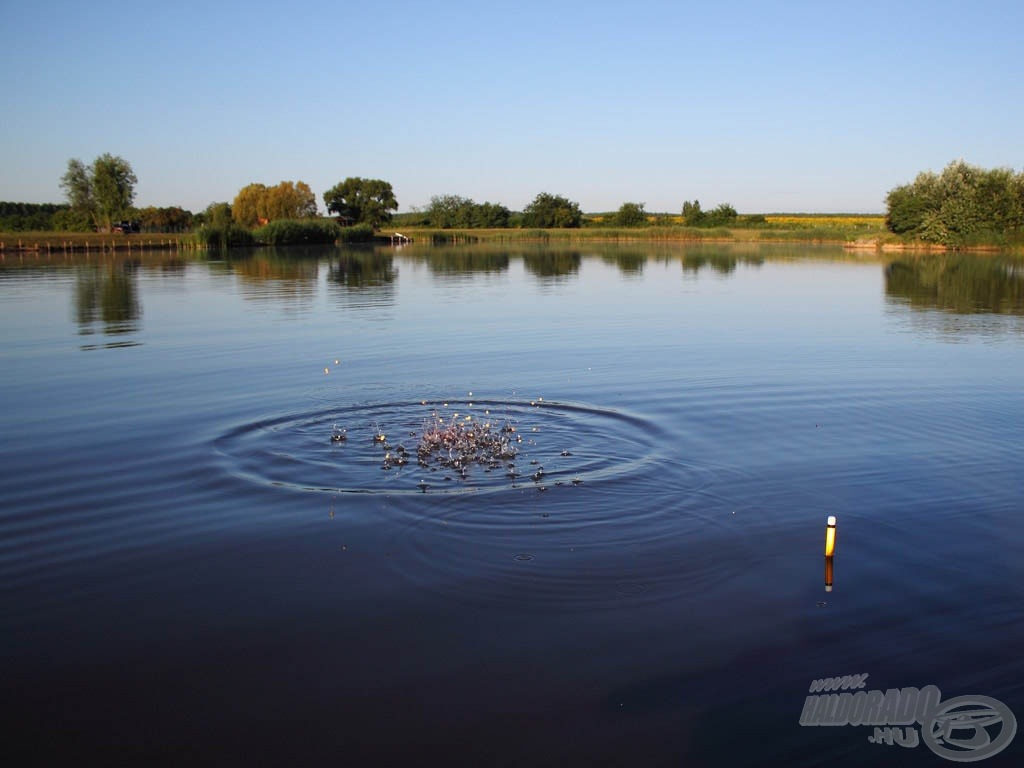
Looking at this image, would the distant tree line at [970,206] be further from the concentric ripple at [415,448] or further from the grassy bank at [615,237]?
the concentric ripple at [415,448]

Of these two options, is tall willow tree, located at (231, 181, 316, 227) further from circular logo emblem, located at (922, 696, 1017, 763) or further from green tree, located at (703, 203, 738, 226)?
circular logo emblem, located at (922, 696, 1017, 763)

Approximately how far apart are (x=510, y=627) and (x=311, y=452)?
585 centimetres

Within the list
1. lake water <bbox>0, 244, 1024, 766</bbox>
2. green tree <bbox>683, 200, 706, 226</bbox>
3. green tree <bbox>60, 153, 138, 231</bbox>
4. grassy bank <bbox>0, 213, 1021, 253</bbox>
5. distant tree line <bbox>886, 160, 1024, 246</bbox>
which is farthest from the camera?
green tree <bbox>683, 200, 706, 226</bbox>

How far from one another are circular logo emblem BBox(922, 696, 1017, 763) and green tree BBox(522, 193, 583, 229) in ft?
507

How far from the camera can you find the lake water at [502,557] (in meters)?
5.90

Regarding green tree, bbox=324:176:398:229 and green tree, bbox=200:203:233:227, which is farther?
green tree, bbox=324:176:398:229

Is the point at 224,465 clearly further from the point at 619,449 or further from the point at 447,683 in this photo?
the point at 447,683

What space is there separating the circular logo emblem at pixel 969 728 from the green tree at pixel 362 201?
516 feet

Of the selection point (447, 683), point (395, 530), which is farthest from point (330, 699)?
point (395, 530)

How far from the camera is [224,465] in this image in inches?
459

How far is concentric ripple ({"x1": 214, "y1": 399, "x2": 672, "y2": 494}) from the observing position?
10.9 meters

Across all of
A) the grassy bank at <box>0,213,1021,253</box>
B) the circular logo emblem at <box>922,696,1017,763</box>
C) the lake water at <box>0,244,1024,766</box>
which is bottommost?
the circular logo emblem at <box>922,696,1017,763</box>

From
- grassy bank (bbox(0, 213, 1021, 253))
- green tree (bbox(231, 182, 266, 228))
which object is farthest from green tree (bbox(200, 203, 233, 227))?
grassy bank (bbox(0, 213, 1021, 253))

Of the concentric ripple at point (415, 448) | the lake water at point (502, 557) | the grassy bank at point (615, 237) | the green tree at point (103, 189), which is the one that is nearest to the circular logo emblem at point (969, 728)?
the lake water at point (502, 557)
